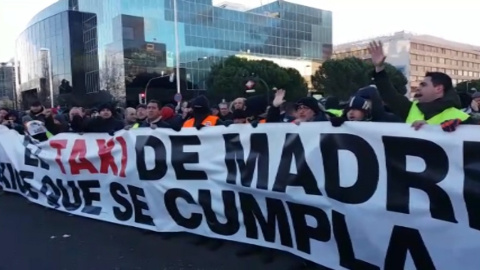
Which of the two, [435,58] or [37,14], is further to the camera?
[435,58]

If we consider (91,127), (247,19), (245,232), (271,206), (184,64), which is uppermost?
(247,19)

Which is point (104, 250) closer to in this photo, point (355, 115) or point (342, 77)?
point (355, 115)

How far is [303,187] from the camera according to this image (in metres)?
3.58

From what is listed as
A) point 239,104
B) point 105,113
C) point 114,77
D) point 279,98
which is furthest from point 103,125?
point 114,77

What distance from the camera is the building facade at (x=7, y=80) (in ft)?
295

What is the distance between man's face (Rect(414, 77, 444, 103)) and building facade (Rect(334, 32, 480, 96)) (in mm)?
106198

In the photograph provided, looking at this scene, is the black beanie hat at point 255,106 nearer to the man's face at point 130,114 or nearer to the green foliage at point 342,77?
the man's face at point 130,114

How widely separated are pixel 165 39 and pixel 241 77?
1099cm

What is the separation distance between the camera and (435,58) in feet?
429

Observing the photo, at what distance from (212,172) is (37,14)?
6931cm

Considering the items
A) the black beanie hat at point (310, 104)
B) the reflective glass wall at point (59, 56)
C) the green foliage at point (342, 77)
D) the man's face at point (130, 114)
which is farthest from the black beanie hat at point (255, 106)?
the green foliage at point (342, 77)

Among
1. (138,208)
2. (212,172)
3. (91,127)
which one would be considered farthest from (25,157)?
(212,172)

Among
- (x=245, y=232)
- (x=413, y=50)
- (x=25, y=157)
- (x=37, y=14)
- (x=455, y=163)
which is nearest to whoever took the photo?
(x=455, y=163)

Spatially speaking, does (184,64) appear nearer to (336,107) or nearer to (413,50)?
(336,107)
